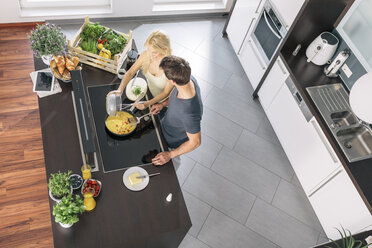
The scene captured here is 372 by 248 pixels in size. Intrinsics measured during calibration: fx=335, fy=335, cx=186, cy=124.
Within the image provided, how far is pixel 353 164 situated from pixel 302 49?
1256 millimetres

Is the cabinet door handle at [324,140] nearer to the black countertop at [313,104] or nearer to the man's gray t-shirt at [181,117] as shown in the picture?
the black countertop at [313,104]

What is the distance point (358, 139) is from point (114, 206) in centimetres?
212

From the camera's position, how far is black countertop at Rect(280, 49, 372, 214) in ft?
8.53

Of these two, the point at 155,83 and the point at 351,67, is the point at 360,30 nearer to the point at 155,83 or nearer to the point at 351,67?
the point at 351,67

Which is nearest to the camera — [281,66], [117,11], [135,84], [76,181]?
[76,181]

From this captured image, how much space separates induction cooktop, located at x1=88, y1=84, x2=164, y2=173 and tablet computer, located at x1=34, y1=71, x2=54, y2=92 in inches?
11.2

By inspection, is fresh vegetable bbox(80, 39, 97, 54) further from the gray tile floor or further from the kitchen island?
the gray tile floor

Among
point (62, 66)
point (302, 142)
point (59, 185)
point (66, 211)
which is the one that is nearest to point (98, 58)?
point (62, 66)

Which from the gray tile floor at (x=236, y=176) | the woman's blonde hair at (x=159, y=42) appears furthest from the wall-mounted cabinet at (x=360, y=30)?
the woman's blonde hair at (x=159, y=42)

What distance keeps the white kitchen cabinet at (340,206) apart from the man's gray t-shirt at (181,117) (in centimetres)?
140

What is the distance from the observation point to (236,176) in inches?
133

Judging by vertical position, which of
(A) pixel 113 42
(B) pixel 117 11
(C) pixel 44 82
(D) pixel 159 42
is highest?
(D) pixel 159 42

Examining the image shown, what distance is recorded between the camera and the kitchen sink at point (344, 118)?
2.96 meters

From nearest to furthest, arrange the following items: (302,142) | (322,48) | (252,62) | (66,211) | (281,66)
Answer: (66,211) < (322,48) < (302,142) < (281,66) < (252,62)
